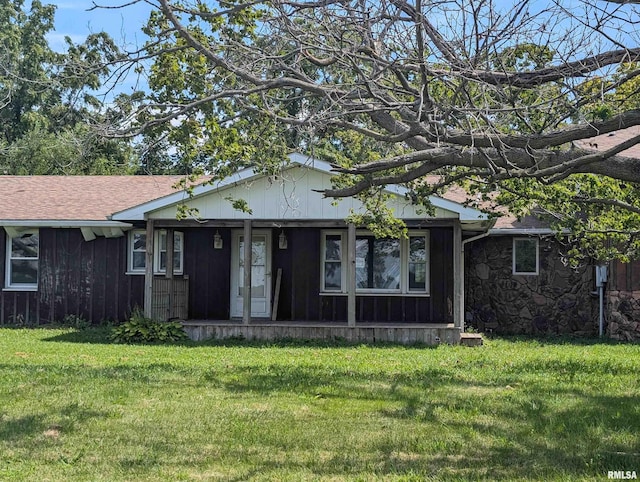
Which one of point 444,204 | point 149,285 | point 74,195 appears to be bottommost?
point 149,285

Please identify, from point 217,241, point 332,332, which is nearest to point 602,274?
point 332,332

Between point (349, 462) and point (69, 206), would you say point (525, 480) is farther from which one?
A: point (69, 206)

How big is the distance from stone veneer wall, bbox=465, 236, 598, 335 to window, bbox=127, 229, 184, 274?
695 cm

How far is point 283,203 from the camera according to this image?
15555mm

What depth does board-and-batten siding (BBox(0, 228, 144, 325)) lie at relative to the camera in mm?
18391

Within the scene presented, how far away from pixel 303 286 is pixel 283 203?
2.71 meters

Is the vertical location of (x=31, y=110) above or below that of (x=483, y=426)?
above

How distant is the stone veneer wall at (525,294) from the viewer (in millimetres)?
17969

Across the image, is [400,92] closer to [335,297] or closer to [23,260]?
[335,297]

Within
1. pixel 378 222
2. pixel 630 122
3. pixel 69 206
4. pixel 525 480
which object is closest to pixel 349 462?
pixel 525 480

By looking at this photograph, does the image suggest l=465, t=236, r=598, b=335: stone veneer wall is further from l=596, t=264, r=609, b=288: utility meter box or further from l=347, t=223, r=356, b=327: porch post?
l=347, t=223, r=356, b=327: porch post

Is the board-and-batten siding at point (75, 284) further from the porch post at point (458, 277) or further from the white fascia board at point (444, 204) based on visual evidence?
the porch post at point (458, 277)

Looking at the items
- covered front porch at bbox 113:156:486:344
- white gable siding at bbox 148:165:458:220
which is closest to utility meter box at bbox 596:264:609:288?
covered front porch at bbox 113:156:486:344

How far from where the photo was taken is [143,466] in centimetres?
594
